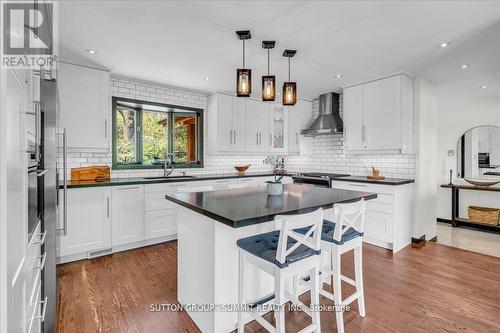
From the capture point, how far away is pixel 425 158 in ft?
13.0

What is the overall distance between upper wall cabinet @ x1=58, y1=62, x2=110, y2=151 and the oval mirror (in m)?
6.71

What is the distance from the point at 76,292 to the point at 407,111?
4776 mm

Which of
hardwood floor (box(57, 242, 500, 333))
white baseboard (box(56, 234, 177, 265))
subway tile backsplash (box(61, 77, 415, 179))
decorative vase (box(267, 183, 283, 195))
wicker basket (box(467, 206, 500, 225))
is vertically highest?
subway tile backsplash (box(61, 77, 415, 179))

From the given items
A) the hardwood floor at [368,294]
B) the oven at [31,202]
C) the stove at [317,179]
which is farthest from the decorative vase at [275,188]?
the stove at [317,179]

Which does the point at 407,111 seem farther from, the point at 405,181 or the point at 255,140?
the point at 255,140

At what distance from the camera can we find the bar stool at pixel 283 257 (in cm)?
150

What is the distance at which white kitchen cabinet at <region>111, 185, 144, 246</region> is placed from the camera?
133 inches

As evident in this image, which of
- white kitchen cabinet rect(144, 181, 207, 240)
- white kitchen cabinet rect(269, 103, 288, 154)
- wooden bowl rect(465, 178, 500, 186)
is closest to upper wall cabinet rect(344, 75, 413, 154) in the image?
white kitchen cabinet rect(269, 103, 288, 154)

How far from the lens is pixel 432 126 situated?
13.6 ft

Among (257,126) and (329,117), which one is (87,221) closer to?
(257,126)

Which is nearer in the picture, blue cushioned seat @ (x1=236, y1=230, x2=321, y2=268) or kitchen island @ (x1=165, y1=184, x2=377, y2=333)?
blue cushioned seat @ (x1=236, y1=230, x2=321, y2=268)

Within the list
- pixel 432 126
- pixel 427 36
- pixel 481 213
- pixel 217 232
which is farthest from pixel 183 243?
pixel 481 213

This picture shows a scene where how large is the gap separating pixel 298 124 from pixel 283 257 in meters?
4.26

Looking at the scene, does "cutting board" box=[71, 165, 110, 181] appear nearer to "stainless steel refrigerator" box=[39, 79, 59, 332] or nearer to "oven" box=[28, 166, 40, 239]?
"stainless steel refrigerator" box=[39, 79, 59, 332]
